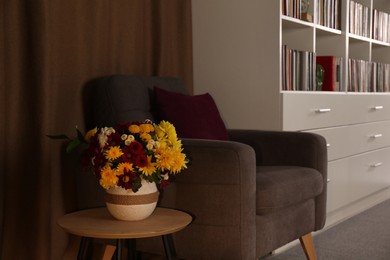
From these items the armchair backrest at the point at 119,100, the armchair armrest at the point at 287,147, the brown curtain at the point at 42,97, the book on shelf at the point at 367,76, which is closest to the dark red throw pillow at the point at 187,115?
the armchair backrest at the point at 119,100

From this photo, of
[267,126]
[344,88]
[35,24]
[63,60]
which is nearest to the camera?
[35,24]

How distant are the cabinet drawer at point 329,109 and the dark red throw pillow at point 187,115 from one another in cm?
55

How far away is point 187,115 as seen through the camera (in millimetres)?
2332

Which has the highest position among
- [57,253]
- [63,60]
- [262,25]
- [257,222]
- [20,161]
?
[262,25]

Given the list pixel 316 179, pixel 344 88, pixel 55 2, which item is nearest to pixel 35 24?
pixel 55 2

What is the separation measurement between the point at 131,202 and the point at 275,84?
4.57 ft

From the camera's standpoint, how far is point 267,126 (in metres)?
2.87

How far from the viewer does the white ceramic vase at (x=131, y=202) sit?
1.67 meters

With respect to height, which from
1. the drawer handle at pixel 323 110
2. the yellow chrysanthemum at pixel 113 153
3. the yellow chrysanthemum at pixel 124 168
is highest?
the drawer handle at pixel 323 110

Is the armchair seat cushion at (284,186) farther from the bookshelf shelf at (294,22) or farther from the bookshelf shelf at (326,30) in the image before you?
the bookshelf shelf at (326,30)

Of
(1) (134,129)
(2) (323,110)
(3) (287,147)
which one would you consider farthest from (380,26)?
(1) (134,129)

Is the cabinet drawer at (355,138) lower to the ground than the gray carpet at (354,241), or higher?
higher

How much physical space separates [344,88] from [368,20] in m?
0.69

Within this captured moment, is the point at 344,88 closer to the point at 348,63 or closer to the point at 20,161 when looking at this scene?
the point at 348,63
